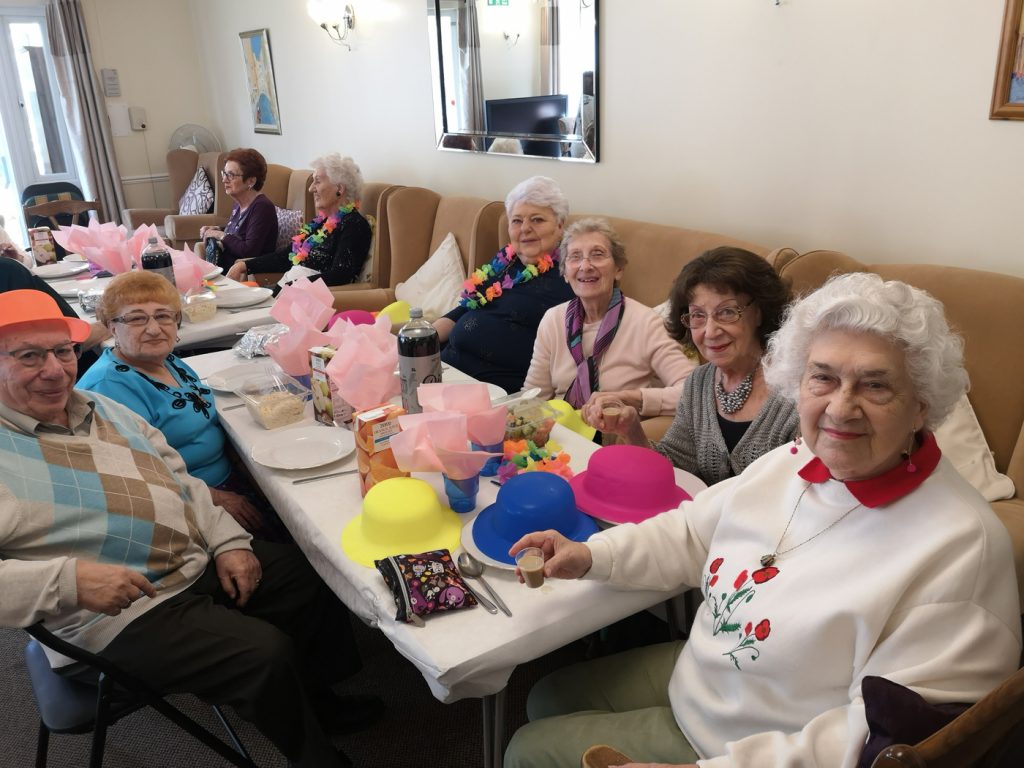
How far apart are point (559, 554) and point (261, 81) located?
600 cm

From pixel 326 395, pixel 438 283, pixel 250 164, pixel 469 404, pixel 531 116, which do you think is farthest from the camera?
pixel 250 164

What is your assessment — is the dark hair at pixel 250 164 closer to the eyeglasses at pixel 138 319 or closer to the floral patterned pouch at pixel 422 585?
the eyeglasses at pixel 138 319

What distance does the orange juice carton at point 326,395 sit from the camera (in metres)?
1.78

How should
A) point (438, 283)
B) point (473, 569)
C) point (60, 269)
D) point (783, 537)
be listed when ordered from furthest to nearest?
point (60, 269) < point (438, 283) < point (473, 569) < point (783, 537)

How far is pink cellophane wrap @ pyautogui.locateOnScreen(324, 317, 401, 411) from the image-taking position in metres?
1.69

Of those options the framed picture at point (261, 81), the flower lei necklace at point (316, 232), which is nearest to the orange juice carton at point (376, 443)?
the flower lei necklace at point (316, 232)

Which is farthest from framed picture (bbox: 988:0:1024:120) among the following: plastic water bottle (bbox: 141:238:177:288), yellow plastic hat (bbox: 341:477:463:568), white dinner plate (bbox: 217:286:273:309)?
plastic water bottle (bbox: 141:238:177:288)

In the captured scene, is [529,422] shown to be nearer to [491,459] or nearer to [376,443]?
[491,459]

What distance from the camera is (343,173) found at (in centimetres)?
406

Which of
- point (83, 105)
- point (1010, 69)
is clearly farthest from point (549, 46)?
point (83, 105)

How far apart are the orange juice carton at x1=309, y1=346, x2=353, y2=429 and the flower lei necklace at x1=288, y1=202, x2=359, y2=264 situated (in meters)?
2.47

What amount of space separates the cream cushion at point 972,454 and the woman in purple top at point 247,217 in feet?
13.3

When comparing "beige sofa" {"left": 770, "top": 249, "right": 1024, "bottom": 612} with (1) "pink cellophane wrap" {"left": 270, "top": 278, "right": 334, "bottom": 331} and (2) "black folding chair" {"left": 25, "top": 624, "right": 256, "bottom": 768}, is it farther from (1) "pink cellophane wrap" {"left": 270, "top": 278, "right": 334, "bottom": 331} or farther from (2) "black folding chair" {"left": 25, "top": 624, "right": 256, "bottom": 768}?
(2) "black folding chair" {"left": 25, "top": 624, "right": 256, "bottom": 768}

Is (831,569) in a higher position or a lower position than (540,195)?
lower
